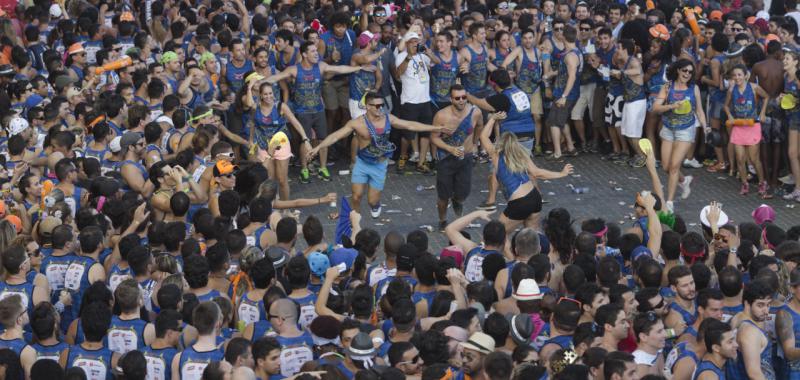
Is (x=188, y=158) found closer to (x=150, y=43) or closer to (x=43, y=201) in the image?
(x=43, y=201)

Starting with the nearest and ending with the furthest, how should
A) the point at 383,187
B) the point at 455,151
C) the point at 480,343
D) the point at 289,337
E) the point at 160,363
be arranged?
the point at 480,343 → the point at 160,363 → the point at 289,337 → the point at 455,151 → the point at 383,187

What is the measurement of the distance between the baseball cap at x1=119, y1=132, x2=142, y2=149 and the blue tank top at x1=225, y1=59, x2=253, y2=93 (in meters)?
3.32

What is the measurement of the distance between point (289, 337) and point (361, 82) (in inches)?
314

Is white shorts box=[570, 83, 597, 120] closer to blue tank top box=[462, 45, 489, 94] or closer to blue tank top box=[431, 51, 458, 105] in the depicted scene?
blue tank top box=[462, 45, 489, 94]

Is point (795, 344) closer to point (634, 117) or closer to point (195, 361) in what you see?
point (195, 361)

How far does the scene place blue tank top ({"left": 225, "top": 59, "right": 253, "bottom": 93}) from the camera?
1605cm

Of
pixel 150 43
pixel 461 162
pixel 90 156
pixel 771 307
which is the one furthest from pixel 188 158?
pixel 771 307

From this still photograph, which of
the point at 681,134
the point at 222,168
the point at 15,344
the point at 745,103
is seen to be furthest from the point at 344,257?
the point at 745,103

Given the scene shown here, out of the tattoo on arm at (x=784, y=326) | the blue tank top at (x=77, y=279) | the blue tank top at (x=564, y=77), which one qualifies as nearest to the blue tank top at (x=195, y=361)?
the blue tank top at (x=77, y=279)

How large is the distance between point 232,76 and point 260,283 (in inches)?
277

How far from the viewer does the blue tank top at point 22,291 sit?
9510 millimetres

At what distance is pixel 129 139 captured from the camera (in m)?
12.8

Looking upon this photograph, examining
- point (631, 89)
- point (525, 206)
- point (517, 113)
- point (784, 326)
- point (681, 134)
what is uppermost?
point (784, 326)

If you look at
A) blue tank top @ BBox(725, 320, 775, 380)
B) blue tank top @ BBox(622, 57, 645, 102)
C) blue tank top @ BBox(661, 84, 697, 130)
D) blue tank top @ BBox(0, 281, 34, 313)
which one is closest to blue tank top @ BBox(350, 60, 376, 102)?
blue tank top @ BBox(622, 57, 645, 102)
